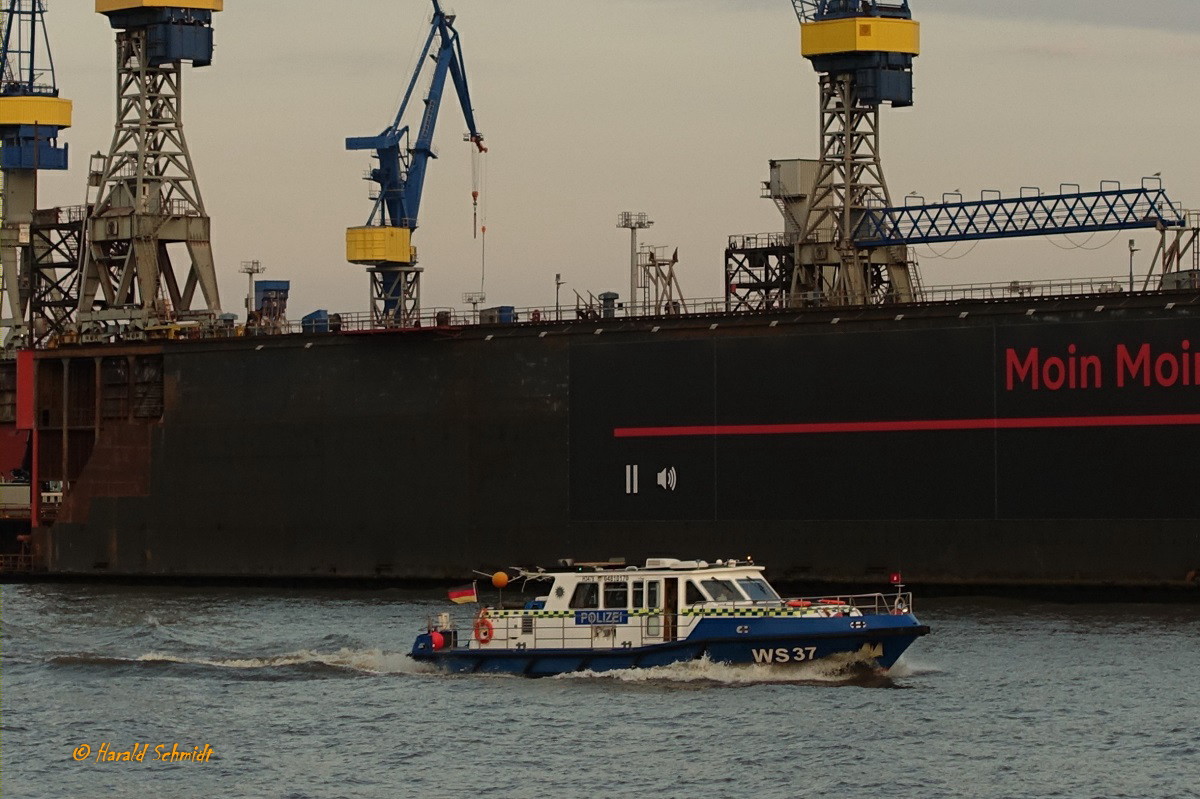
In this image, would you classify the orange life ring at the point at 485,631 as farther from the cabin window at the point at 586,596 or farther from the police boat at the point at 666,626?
the cabin window at the point at 586,596

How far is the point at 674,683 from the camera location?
56781 mm

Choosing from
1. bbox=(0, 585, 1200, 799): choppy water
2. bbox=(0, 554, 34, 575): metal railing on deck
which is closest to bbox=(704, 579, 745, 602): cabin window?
bbox=(0, 585, 1200, 799): choppy water

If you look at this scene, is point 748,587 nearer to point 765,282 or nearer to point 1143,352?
point 1143,352

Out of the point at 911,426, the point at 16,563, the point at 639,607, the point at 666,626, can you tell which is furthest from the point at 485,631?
the point at 16,563

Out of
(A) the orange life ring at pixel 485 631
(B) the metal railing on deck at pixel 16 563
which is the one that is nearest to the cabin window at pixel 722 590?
(A) the orange life ring at pixel 485 631

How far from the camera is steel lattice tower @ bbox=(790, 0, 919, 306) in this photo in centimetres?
10125

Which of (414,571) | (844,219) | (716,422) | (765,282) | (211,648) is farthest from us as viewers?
(765,282)

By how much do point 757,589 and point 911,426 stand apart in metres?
26.0

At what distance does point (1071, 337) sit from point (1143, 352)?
2.71 meters

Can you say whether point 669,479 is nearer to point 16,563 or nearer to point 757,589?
point 757,589

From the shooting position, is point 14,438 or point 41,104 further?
point 41,104

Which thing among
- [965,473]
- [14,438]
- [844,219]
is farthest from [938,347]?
[14,438]

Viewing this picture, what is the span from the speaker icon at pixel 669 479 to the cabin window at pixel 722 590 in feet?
96.1

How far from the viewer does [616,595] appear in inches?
2283
